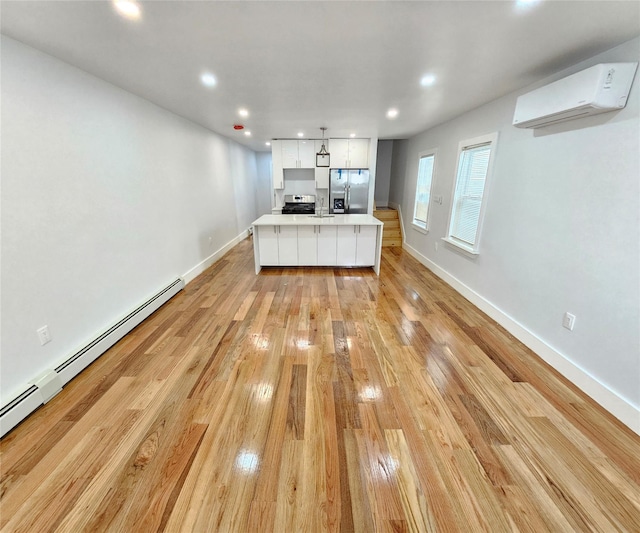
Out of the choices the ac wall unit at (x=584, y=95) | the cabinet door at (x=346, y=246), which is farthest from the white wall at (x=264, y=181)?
the ac wall unit at (x=584, y=95)

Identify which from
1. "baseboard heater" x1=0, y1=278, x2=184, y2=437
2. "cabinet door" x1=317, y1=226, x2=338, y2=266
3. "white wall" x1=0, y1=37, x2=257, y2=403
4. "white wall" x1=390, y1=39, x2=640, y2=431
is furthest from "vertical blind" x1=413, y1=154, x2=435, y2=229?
"baseboard heater" x1=0, y1=278, x2=184, y2=437

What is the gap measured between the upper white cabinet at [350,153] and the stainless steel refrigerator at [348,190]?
0.12 meters

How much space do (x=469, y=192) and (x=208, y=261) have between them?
412 cm

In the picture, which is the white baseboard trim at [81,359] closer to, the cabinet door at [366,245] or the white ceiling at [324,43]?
the white ceiling at [324,43]

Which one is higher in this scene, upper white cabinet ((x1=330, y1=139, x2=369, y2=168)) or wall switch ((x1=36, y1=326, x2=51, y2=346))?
upper white cabinet ((x1=330, y1=139, x2=369, y2=168))

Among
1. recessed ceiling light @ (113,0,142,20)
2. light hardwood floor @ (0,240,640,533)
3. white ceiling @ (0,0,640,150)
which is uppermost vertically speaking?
white ceiling @ (0,0,640,150)

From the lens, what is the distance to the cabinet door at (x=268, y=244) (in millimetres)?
4277

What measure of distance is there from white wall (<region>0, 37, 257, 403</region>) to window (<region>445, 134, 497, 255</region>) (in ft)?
12.4

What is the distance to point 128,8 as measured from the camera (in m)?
1.36

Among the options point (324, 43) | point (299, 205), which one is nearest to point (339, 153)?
point (299, 205)

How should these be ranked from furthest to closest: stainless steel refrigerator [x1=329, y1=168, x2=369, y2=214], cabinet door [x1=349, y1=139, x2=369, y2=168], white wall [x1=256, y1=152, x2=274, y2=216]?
white wall [x1=256, y1=152, x2=274, y2=216], stainless steel refrigerator [x1=329, y1=168, x2=369, y2=214], cabinet door [x1=349, y1=139, x2=369, y2=168]

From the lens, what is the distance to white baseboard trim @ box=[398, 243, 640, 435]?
1.67m

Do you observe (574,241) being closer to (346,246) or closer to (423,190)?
(346,246)

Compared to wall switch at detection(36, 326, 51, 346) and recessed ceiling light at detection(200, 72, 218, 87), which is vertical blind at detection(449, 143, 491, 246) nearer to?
recessed ceiling light at detection(200, 72, 218, 87)
